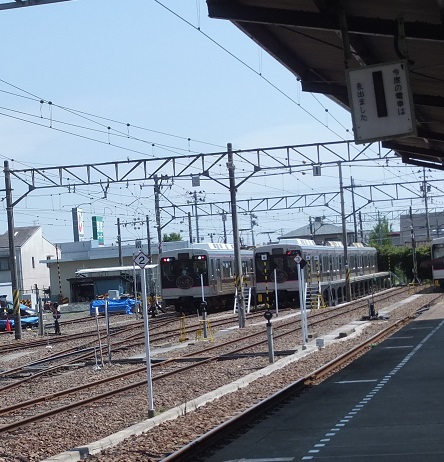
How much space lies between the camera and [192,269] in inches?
1582

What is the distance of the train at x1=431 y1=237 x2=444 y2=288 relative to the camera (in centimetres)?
4875

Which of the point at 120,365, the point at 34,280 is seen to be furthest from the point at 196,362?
the point at 34,280

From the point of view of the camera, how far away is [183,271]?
40.5m

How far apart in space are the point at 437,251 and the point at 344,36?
42.1m

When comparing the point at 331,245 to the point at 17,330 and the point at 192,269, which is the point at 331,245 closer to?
the point at 192,269

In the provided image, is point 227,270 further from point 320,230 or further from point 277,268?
point 320,230

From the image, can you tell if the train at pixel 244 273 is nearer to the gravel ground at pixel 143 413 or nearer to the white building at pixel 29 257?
the gravel ground at pixel 143 413

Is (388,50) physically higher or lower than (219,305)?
higher

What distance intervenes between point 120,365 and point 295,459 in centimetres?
1228

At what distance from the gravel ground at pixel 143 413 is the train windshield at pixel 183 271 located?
19.8 metres

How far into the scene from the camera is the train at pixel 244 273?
132 ft

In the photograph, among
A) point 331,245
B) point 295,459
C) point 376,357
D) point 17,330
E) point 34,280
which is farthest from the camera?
point 34,280

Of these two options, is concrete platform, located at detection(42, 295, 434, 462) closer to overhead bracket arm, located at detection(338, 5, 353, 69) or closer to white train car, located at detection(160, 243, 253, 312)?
overhead bracket arm, located at detection(338, 5, 353, 69)

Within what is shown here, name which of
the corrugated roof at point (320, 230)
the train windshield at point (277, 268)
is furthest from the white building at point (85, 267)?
the corrugated roof at point (320, 230)
